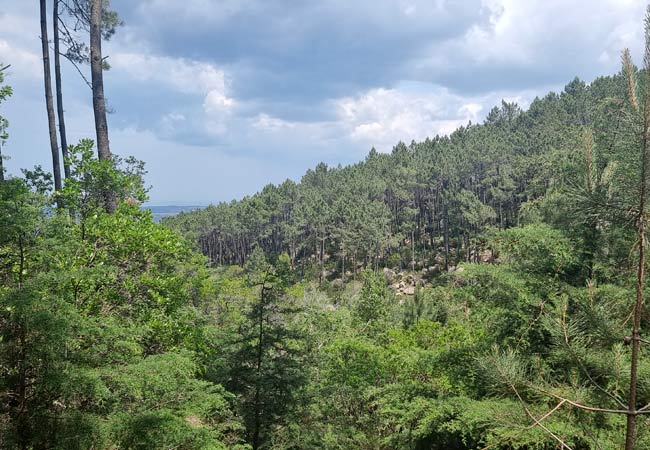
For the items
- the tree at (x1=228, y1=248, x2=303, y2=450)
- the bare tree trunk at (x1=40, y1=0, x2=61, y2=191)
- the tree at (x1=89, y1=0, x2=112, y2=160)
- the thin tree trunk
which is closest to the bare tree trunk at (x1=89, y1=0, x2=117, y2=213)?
the tree at (x1=89, y1=0, x2=112, y2=160)

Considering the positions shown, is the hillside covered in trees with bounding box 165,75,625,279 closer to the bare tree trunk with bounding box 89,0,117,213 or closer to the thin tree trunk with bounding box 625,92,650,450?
the bare tree trunk with bounding box 89,0,117,213

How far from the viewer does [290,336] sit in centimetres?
992

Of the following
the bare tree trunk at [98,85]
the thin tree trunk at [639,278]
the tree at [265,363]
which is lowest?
the tree at [265,363]

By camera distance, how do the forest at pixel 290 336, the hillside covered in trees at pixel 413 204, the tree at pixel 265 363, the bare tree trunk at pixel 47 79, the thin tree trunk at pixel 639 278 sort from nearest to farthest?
1. the thin tree trunk at pixel 639 278
2. the forest at pixel 290 336
3. the tree at pixel 265 363
4. the bare tree trunk at pixel 47 79
5. the hillside covered in trees at pixel 413 204

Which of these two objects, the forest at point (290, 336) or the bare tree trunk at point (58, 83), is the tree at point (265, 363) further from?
the bare tree trunk at point (58, 83)

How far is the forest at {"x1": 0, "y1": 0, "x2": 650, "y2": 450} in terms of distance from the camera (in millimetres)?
3090

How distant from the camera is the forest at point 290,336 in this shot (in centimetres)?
309

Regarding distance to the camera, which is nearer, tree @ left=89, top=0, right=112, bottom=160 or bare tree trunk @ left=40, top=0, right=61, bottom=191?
tree @ left=89, top=0, right=112, bottom=160

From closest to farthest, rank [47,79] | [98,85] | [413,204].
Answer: [98,85], [47,79], [413,204]

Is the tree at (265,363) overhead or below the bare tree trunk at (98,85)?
below

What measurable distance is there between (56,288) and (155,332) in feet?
6.96

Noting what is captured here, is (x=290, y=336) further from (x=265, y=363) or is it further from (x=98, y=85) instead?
(x=98, y=85)

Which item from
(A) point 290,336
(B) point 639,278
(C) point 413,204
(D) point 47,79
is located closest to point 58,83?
(D) point 47,79

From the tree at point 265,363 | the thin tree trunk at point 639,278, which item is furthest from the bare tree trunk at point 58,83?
the thin tree trunk at point 639,278
